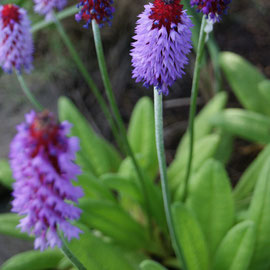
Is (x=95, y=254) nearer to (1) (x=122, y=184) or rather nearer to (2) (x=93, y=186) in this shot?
(1) (x=122, y=184)

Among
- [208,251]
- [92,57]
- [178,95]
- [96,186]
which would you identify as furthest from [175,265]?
[92,57]

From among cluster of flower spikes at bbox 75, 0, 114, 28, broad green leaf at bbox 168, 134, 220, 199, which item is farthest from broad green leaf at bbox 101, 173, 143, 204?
cluster of flower spikes at bbox 75, 0, 114, 28

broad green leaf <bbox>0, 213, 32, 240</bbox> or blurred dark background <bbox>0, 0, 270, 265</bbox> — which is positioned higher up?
blurred dark background <bbox>0, 0, 270, 265</bbox>

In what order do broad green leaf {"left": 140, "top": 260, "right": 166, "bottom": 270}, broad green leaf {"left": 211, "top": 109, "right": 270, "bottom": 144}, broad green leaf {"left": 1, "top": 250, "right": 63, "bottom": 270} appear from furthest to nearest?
broad green leaf {"left": 211, "top": 109, "right": 270, "bottom": 144}, broad green leaf {"left": 1, "top": 250, "right": 63, "bottom": 270}, broad green leaf {"left": 140, "top": 260, "right": 166, "bottom": 270}

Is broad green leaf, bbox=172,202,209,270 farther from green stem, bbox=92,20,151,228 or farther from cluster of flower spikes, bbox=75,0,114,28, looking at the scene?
cluster of flower spikes, bbox=75,0,114,28

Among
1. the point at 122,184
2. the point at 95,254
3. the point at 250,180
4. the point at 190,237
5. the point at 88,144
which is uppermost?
the point at 88,144

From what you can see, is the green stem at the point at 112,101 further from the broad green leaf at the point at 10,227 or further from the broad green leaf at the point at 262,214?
the broad green leaf at the point at 10,227

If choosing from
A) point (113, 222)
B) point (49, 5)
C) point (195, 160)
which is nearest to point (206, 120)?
point (195, 160)
